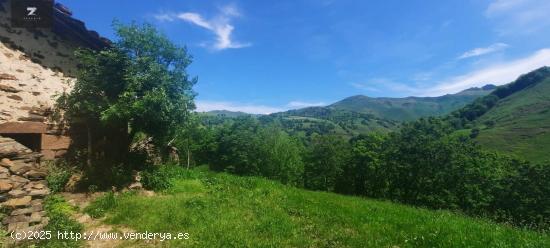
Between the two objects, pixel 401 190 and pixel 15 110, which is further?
pixel 401 190

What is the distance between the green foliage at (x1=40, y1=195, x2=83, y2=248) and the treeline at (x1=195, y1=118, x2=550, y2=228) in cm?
4782

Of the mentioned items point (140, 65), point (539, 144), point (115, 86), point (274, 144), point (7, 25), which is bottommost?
point (539, 144)

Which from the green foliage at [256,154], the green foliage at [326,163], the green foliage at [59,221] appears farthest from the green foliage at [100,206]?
the green foliage at [326,163]

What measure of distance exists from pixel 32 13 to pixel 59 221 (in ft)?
→ 51.4

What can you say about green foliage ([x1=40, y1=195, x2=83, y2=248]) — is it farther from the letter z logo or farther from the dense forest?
the letter z logo

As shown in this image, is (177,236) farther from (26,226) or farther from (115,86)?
(115,86)

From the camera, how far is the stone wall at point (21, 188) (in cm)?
1138

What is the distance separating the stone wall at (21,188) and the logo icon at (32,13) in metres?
9.36

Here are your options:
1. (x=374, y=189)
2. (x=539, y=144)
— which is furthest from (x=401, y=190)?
(x=539, y=144)

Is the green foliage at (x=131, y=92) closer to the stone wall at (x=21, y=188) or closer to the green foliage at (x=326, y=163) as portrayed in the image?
the stone wall at (x=21, y=188)

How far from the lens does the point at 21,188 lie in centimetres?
1303

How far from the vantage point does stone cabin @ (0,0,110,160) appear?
16812mm

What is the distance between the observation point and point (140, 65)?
60.4 ft

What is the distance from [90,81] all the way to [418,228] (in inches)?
683
